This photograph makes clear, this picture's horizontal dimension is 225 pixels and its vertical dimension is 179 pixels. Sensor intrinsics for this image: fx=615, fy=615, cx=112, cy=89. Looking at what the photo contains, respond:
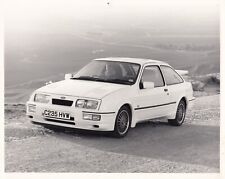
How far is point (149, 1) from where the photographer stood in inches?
335

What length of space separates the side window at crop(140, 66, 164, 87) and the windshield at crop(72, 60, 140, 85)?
0.15 meters

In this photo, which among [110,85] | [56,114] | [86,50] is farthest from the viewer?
[86,50]

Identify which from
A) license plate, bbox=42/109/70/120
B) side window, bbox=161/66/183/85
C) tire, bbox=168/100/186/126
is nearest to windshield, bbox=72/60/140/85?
side window, bbox=161/66/183/85

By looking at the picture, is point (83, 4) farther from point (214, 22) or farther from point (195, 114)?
point (195, 114)

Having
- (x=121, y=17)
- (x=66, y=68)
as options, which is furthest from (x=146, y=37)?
(x=66, y=68)

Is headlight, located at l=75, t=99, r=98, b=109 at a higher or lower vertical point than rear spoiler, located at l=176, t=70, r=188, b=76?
lower

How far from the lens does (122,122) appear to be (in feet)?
26.8

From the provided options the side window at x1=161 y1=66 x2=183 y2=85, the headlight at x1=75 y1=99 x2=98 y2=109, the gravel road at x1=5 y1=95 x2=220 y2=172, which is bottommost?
the gravel road at x1=5 y1=95 x2=220 y2=172

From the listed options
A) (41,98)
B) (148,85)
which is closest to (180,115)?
(148,85)

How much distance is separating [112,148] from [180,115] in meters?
1.65

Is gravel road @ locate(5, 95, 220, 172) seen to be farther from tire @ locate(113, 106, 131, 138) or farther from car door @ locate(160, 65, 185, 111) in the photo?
car door @ locate(160, 65, 185, 111)

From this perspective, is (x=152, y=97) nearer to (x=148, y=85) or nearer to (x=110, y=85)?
(x=148, y=85)

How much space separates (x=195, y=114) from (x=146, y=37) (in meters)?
1.50

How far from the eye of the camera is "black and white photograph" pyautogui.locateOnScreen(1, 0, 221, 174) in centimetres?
786
